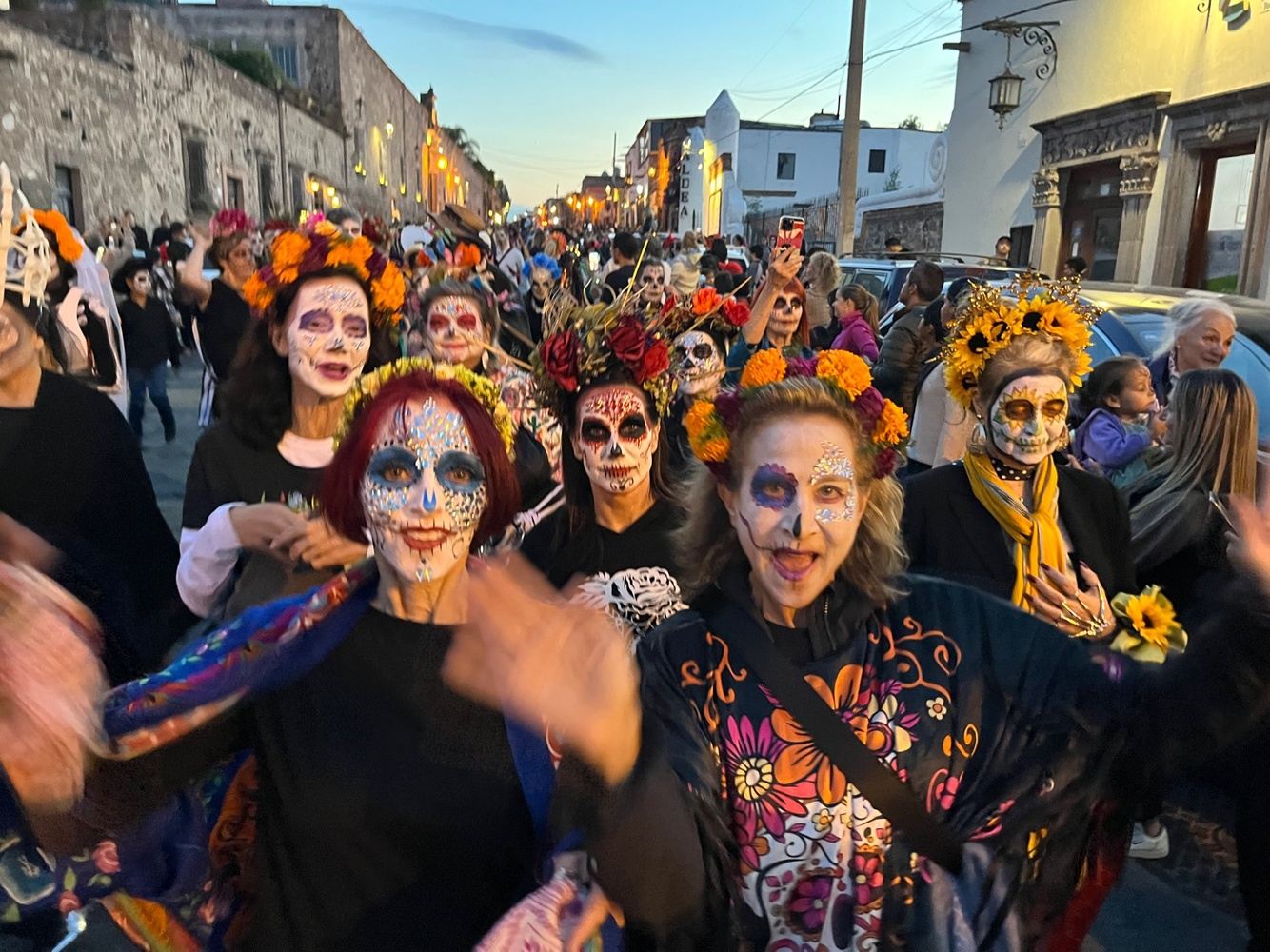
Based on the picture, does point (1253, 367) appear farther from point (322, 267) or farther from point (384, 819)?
point (384, 819)

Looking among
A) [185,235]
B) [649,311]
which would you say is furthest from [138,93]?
[649,311]

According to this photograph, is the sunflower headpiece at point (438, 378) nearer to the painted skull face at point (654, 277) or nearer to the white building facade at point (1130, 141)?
the painted skull face at point (654, 277)

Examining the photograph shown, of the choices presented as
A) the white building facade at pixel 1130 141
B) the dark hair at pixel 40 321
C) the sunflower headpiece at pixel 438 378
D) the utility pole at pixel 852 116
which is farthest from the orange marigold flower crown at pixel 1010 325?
the utility pole at pixel 852 116

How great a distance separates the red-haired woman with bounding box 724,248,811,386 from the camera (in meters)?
4.91

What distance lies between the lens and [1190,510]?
2.81m

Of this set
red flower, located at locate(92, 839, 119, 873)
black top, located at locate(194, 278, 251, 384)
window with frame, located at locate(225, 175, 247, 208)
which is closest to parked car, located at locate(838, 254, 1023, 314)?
black top, located at locate(194, 278, 251, 384)

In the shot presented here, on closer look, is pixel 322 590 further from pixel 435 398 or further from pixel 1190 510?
pixel 1190 510

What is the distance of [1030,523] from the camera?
253 cm

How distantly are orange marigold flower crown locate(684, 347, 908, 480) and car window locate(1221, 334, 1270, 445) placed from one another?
349 centimetres

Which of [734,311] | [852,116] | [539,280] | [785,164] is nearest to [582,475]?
[734,311]

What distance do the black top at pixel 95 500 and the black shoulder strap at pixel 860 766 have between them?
2.02 meters

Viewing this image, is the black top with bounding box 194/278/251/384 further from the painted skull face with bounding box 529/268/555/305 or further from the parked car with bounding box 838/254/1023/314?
the parked car with bounding box 838/254/1023/314

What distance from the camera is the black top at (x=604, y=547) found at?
8.22ft

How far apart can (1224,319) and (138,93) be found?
22585mm
